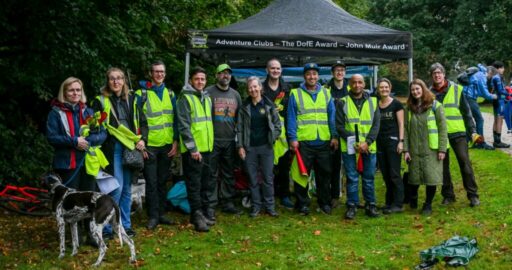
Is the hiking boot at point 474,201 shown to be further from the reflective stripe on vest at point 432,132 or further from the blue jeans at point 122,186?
the blue jeans at point 122,186

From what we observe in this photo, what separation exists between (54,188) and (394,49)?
5.24m

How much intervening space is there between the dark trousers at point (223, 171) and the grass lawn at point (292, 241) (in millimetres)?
338

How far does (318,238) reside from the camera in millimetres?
6863

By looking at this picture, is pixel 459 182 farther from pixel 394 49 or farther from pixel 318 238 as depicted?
pixel 318 238

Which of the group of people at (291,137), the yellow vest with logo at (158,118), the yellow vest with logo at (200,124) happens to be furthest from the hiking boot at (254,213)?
the yellow vest with logo at (158,118)

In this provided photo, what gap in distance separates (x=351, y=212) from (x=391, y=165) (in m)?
0.84

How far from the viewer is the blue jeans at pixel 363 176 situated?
775 cm

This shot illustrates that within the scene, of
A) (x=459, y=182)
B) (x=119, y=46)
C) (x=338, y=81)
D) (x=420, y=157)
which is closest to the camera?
(x=420, y=157)

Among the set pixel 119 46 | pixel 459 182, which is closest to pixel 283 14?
pixel 119 46

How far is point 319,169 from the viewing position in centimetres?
804

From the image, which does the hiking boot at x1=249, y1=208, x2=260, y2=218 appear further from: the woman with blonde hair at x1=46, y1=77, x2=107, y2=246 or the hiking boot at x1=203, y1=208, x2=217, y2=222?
the woman with blonde hair at x1=46, y1=77, x2=107, y2=246

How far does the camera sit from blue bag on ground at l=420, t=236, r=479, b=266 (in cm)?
570

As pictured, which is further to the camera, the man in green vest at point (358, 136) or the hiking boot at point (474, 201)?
the hiking boot at point (474, 201)

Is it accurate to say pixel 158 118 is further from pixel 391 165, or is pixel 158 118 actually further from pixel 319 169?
pixel 391 165
